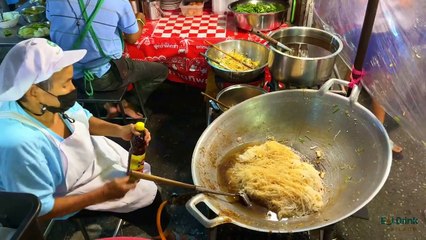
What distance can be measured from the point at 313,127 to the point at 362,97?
244 centimetres

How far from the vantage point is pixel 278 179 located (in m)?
2.13

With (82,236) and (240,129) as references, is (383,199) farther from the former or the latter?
(82,236)

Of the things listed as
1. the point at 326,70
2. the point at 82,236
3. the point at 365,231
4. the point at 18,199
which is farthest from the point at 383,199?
the point at 18,199

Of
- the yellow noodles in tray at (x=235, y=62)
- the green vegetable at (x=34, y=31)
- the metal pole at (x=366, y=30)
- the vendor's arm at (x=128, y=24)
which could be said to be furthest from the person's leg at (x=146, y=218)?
the green vegetable at (x=34, y=31)

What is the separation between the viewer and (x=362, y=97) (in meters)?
4.48

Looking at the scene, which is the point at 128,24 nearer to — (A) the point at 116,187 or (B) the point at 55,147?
(B) the point at 55,147

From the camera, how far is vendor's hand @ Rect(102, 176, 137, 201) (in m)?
1.96

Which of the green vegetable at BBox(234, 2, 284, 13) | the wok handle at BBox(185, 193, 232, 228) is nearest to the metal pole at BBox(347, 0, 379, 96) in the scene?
the wok handle at BBox(185, 193, 232, 228)

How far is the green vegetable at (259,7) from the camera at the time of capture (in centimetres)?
398

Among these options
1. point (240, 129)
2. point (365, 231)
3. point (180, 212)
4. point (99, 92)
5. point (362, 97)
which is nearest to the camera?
point (240, 129)

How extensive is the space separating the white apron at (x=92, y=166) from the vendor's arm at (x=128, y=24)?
1453mm

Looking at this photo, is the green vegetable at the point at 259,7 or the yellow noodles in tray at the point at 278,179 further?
the green vegetable at the point at 259,7

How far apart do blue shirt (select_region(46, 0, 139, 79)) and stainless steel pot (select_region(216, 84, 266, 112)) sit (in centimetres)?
142

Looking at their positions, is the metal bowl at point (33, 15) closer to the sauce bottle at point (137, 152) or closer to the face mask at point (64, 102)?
the face mask at point (64, 102)
